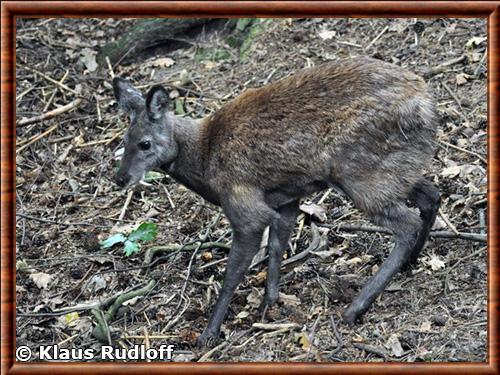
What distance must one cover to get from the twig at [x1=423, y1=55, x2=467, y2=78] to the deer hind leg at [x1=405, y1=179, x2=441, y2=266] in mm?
2653

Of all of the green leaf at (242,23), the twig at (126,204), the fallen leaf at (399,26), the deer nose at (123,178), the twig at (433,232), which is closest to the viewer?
the deer nose at (123,178)

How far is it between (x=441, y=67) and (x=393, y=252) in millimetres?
3468

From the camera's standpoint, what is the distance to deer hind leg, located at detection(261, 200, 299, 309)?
24.1ft

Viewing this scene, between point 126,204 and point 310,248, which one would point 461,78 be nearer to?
point 310,248

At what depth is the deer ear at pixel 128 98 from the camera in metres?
7.46

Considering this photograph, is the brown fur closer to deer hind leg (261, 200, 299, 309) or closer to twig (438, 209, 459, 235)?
deer hind leg (261, 200, 299, 309)

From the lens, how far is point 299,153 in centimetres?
687

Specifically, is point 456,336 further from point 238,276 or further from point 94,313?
point 94,313

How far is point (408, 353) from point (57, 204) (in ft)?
15.4

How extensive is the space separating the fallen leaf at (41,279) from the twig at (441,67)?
4857 mm

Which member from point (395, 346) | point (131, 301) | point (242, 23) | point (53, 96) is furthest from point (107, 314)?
point (242, 23)

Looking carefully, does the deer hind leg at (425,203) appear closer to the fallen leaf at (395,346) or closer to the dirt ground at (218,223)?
the dirt ground at (218,223)

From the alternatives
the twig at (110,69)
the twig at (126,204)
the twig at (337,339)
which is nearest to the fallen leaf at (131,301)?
the twig at (126,204)

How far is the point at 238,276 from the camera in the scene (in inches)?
276
